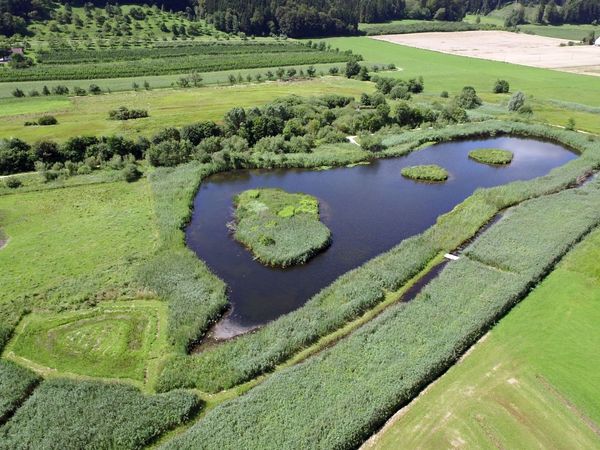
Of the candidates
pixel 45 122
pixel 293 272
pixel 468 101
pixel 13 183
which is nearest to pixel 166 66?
pixel 45 122

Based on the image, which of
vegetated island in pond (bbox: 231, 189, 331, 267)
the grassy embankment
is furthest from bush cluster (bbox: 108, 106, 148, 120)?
the grassy embankment

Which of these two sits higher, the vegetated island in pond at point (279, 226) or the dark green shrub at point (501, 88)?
the dark green shrub at point (501, 88)

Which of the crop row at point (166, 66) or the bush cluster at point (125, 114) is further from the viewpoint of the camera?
the crop row at point (166, 66)

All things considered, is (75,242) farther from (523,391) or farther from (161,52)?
(161,52)

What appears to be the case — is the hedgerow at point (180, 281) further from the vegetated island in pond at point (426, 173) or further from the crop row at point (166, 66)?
the crop row at point (166, 66)

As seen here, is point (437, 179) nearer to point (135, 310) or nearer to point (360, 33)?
point (135, 310)

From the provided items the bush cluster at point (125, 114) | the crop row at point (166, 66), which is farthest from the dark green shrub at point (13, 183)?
the crop row at point (166, 66)

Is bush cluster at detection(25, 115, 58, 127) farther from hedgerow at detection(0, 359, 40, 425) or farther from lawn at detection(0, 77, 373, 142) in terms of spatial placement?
hedgerow at detection(0, 359, 40, 425)
